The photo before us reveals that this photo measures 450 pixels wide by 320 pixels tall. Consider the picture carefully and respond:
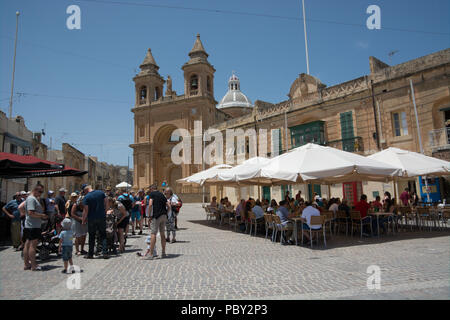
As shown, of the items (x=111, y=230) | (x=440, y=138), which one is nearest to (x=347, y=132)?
(x=440, y=138)

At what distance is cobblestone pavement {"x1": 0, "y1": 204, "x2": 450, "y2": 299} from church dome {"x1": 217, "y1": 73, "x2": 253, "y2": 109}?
48924mm

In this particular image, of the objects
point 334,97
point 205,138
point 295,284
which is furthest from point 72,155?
point 295,284

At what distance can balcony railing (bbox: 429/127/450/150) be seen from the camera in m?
14.9

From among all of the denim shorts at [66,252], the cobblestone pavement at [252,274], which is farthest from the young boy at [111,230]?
the denim shorts at [66,252]

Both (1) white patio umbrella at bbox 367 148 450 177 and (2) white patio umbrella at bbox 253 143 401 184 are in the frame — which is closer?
(2) white patio umbrella at bbox 253 143 401 184

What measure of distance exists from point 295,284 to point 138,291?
2.36 meters

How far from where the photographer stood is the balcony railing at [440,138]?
14852mm

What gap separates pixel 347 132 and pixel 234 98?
39.6 meters

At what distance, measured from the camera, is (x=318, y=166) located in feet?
26.2

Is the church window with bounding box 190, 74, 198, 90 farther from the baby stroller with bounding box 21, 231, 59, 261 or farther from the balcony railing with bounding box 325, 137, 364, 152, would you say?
the baby stroller with bounding box 21, 231, 59, 261

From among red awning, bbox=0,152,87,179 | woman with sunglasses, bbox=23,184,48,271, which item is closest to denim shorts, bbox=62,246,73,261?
woman with sunglasses, bbox=23,184,48,271

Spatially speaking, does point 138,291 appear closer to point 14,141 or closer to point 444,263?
point 444,263

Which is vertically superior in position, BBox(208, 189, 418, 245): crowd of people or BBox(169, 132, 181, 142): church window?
BBox(169, 132, 181, 142): church window

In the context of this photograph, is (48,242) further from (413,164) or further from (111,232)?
(413,164)
